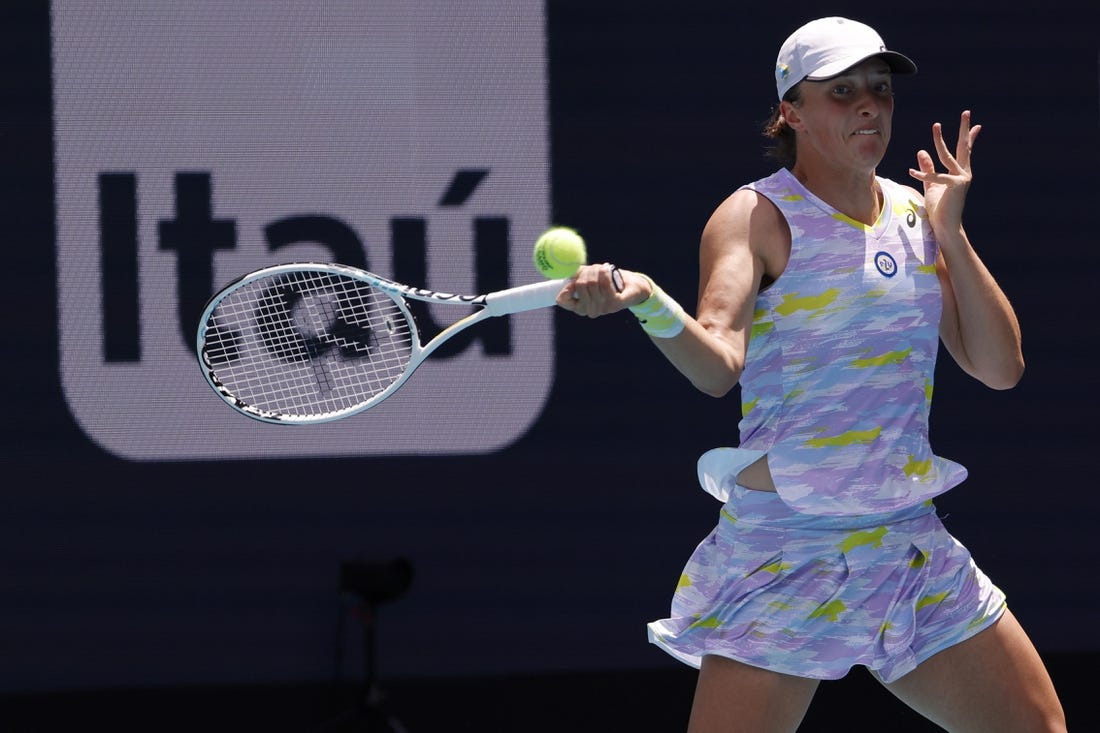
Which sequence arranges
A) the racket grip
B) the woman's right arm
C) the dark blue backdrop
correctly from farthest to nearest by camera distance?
the dark blue backdrop < the racket grip < the woman's right arm

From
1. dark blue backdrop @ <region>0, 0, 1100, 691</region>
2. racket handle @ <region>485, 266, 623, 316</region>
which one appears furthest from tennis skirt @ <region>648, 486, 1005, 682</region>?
dark blue backdrop @ <region>0, 0, 1100, 691</region>

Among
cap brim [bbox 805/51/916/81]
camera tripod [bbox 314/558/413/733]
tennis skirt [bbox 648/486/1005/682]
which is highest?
cap brim [bbox 805/51/916/81]

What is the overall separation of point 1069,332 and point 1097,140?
49cm

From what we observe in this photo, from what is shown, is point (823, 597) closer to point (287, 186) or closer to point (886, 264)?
point (886, 264)

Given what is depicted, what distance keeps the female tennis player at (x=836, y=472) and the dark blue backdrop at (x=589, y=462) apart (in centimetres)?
151

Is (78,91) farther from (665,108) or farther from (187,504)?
(665,108)

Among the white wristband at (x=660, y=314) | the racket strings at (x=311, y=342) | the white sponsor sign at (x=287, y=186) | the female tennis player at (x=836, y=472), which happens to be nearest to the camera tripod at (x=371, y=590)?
the white sponsor sign at (x=287, y=186)

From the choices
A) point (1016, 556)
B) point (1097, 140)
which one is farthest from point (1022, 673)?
point (1097, 140)

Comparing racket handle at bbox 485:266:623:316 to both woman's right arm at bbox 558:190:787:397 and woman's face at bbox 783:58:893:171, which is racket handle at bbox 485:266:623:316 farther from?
woman's face at bbox 783:58:893:171

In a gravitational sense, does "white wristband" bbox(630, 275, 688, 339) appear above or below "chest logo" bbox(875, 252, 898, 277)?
below

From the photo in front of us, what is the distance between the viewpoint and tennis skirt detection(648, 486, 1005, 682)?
2.37 m

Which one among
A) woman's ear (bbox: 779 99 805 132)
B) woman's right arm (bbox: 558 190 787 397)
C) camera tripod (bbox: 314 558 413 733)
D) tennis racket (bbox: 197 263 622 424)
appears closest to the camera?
woman's right arm (bbox: 558 190 787 397)

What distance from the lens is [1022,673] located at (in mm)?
2412

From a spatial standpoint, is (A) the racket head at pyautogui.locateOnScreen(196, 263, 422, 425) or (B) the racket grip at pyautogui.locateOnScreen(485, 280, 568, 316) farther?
(A) the racket head at pyautogui.locateOnScreen(196, 263, 422, 425)
